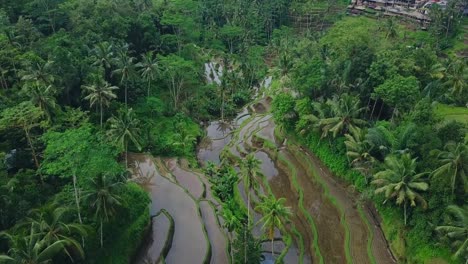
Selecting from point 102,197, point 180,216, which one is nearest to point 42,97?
point 102,197

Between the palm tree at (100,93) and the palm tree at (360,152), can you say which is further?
the palm tree at (100,93)

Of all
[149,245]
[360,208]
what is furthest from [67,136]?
[360,208]

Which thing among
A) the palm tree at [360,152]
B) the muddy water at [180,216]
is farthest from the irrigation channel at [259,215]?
the palm tree at [360,152]

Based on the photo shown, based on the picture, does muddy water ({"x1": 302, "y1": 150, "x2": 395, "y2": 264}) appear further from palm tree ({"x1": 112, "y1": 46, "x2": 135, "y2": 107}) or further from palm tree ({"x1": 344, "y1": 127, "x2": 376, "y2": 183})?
palm tree ({"x1": 112, "y1": 46, "x2": 135, "y2": 107})

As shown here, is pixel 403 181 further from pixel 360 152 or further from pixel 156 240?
pixel 156 240

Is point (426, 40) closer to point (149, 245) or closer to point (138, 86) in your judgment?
point (138, 86)

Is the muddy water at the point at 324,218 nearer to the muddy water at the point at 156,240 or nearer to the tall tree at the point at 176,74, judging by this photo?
the muddy water at the point at 156,240
